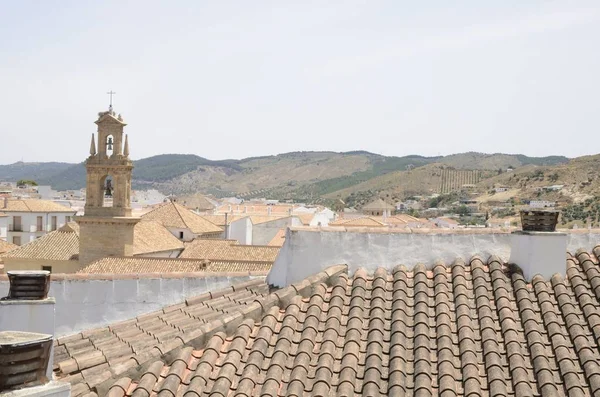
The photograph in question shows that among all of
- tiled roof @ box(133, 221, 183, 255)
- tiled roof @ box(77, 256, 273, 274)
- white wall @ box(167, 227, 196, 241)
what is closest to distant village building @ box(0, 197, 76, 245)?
white wall @ box(167, 227, 196, 241)

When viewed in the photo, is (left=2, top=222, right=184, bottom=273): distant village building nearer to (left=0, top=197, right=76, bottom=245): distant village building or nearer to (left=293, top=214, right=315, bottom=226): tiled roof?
(left=293, top=214, right=315, bottom=226): tiled roof

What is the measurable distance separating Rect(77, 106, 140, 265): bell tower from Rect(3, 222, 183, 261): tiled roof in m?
1.65

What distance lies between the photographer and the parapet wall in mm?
8875

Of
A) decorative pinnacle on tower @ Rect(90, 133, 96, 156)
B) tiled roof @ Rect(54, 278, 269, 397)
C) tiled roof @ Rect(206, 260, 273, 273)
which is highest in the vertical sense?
decorative pinnacle on tower @ Rect(90, 133, 96, 156)

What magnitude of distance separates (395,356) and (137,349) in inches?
89.5

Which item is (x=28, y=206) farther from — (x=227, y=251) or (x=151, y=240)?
(x=227, y=251)

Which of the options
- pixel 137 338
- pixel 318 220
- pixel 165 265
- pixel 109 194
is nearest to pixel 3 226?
pixel 318 220

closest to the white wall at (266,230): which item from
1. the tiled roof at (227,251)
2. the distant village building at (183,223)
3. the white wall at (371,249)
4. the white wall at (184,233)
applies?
the distant village building at (183,223)

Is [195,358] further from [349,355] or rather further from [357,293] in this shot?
[357,293]

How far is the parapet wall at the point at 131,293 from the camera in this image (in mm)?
8875

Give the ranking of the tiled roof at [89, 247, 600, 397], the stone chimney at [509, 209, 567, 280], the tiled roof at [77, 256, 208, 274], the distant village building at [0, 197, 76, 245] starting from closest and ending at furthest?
the tiled roof at [89, 247, 600, 397]
the stone chimney at [509, 209, 567, 280]
the tiled roof at [77, 256, 208, 274]
the distant village building at [0, 197, 76, 245]

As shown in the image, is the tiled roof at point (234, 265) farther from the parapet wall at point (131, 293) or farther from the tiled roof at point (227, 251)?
the parapet wall at point (131, 293)

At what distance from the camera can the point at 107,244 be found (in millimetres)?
29344

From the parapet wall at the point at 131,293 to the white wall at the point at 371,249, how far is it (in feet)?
6.84
